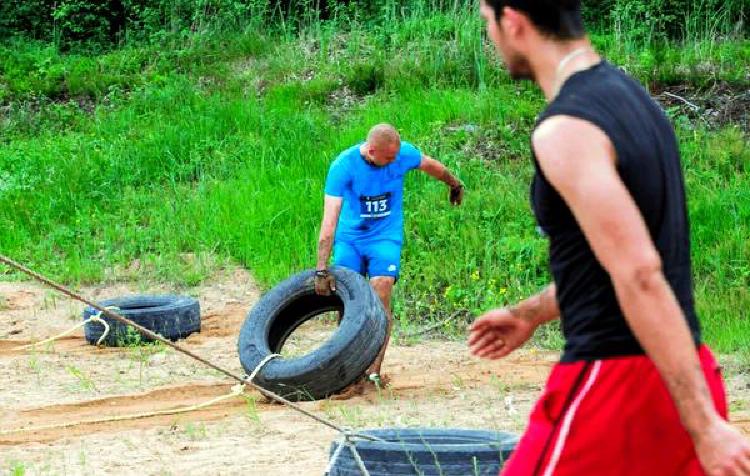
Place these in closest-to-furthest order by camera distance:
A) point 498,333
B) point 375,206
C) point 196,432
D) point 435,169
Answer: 1. point 498,333
2. point 196,432
3. point 375,206
4. point 435,169

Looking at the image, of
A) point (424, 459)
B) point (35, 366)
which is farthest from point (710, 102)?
point (424, 459)

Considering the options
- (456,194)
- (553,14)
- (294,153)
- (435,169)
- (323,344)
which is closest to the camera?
(553,14)

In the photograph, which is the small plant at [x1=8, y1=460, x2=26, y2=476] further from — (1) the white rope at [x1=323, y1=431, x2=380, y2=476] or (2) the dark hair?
(2) the dark hair

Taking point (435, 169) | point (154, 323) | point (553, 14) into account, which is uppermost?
point (553, 14)

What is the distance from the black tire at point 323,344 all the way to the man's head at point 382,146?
828 millimetres

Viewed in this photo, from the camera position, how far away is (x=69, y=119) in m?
17.5

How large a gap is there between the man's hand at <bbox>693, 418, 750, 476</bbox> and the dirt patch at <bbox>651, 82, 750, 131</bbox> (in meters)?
12.2

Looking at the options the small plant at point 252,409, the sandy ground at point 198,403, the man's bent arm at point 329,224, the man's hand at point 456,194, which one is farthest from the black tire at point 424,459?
the man's hand at point 456,194

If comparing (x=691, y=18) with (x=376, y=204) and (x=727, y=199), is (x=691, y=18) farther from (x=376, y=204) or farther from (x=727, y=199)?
(x=376, y=204)

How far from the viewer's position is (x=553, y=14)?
107 inches

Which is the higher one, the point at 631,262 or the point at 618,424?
the point at 631,262

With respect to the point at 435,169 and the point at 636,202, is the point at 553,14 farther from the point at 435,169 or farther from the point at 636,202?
A: the point at 435,169

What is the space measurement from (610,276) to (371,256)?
6.36 m

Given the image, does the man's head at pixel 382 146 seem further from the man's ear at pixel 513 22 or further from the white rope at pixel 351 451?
the man's ear at pixel 513 22
